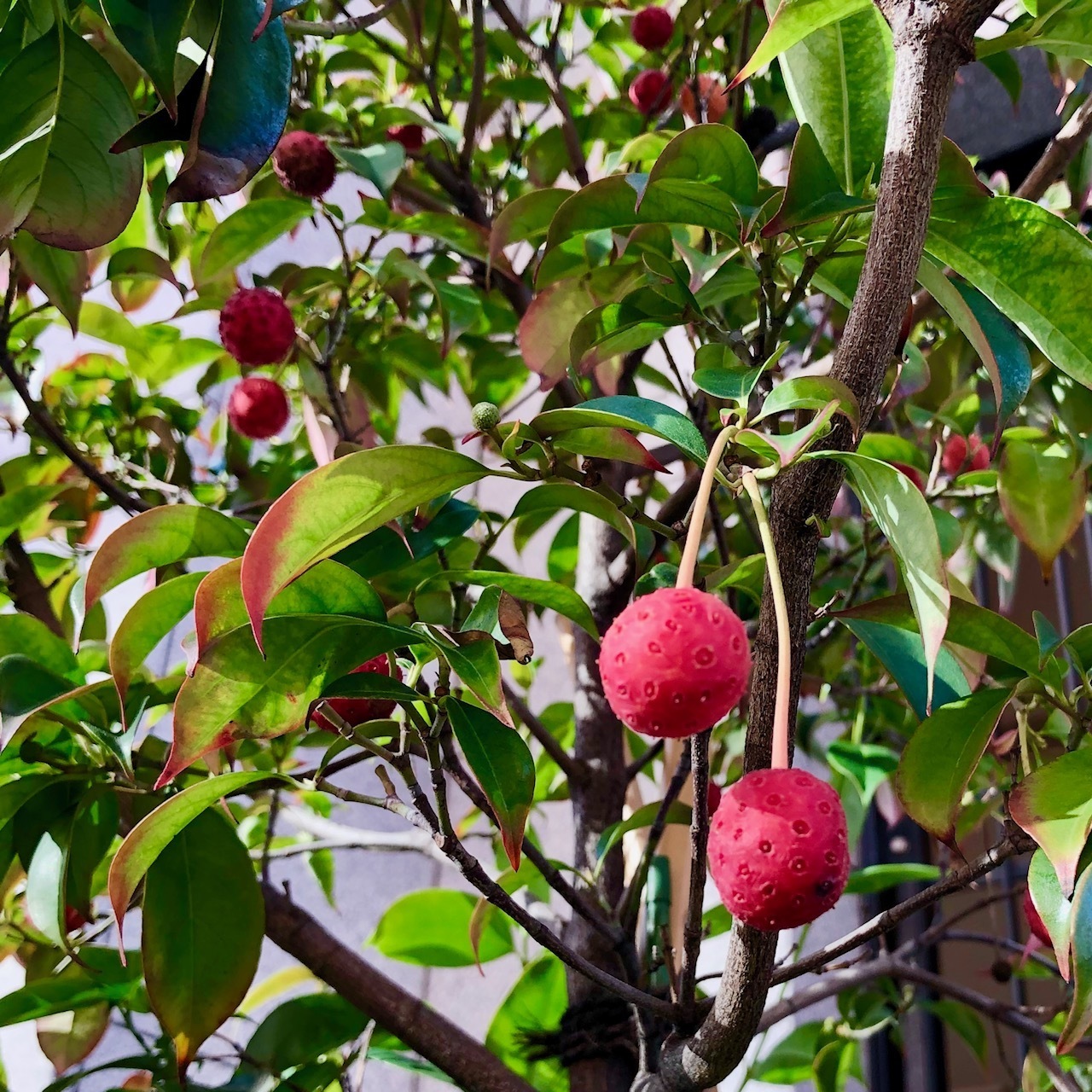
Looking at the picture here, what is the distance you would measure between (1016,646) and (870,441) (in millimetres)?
261

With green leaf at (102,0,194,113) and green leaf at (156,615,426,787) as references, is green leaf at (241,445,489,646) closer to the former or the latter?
green leaf at (156,615,426,787)

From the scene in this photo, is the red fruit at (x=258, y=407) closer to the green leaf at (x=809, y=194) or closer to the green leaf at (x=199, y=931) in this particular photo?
the green leaf at (x=199, y=931)

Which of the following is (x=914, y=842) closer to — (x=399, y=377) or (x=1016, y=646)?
(x=399, y=377)

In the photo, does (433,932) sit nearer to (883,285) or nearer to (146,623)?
(146,623)

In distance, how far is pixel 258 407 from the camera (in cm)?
93

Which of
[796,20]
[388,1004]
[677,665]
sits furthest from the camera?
[388,1004]

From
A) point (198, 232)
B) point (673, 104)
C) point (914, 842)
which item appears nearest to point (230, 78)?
point (198, 232)

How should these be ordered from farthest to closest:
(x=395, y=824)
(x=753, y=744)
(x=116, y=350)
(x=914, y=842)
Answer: (x=395, y=824) → (x=116, y=350) → (x=914, y=842) → (x=753, y=744)

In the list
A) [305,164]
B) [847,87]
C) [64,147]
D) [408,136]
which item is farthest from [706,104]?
[64,147]

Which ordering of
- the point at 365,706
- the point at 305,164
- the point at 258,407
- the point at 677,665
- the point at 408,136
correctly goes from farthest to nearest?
the point at 408,136, the point at 258,407, the point at 305,164, the point at 365,706, the point at 677,665

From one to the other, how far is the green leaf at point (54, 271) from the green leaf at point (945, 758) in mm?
568

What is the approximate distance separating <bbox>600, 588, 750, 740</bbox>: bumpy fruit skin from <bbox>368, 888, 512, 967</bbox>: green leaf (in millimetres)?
678

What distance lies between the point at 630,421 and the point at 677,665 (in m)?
0.13

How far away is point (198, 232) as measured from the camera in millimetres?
1078
